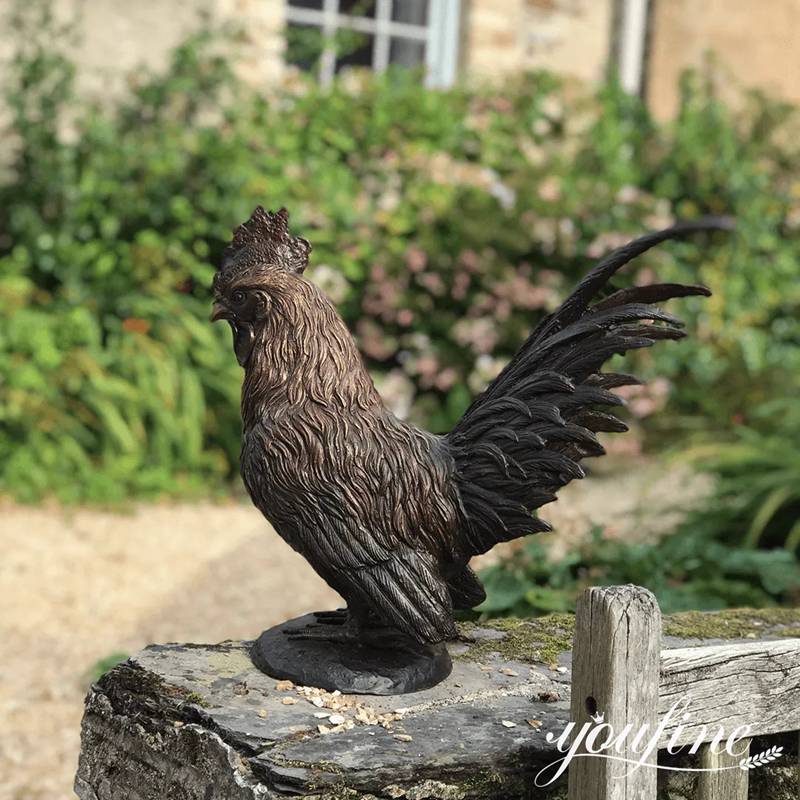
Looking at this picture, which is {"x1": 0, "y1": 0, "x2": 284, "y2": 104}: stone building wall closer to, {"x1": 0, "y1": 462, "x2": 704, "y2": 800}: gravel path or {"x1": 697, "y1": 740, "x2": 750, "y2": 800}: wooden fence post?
{"x1": 0, "y1": 462, "x2": 704, "y2": 800}: gravel path

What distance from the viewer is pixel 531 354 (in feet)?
7.49

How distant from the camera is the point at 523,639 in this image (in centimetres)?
272

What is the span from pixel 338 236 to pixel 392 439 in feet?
17.7

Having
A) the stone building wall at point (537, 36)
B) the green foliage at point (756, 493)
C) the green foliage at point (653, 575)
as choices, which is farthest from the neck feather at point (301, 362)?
the stone building wall at point (537, 36)

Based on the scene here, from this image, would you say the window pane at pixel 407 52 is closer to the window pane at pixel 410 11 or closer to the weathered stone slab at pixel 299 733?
the window pane at pixel 410 11

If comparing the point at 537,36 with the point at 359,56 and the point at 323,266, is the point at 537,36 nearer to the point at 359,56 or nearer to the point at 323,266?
the point at 359,56

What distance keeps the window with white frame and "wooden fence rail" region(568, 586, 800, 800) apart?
7.18m

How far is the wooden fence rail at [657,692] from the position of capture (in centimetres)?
187

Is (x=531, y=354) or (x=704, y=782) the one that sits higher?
(x=531, y=354)

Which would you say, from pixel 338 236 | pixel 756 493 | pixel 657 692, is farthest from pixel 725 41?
pixel 657 692

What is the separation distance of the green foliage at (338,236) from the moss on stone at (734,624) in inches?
129

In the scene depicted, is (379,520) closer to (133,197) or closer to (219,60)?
(133,197)

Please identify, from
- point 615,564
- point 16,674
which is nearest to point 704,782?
point 615,564

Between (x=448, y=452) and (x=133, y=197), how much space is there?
5150 millimetres
